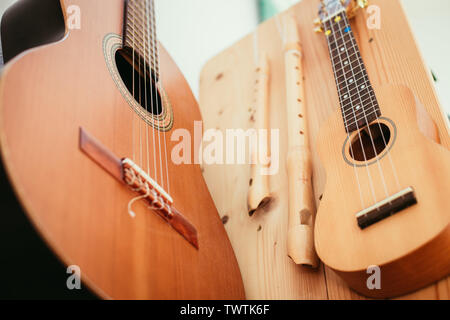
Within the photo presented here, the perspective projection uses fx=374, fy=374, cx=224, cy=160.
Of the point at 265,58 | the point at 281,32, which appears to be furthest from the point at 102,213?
the point at 281,32

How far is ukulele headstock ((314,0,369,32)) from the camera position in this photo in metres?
1.21

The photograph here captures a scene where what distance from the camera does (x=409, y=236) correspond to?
2.20 ft

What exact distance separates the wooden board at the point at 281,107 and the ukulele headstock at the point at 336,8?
35 mm

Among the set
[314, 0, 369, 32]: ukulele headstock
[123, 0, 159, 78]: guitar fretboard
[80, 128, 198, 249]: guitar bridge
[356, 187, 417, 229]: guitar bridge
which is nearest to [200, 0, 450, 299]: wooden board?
[314, 0, 369, 32]: ukulele headstock

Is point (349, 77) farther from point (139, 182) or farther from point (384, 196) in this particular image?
point (139, 182)

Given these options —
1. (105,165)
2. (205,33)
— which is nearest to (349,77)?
(105,165)

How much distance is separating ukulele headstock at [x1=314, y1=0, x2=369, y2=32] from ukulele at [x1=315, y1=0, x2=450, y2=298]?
38cm

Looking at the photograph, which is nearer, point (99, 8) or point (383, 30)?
point (99, 8)

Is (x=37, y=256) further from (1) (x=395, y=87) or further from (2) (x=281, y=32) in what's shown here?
(2) (x=281, y=32)

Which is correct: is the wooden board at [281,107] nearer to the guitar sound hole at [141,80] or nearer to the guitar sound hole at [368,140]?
the guitar sound hole at [368,140]

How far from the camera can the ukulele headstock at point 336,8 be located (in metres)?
1.21

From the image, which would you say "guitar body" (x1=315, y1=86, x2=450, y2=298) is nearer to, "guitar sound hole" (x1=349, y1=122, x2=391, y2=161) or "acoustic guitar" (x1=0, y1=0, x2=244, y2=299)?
"guitar sound hole" (x1=349, y1=122, x2=391, y2=161)

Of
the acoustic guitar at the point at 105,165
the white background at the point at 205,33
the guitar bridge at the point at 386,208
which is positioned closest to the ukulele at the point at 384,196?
the guitar bridge at the point at 386,208

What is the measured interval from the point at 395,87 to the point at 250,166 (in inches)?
17.4
